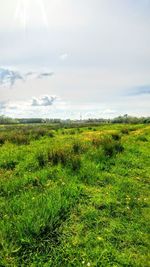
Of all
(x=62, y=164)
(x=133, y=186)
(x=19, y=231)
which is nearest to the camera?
(x=19, y=231)

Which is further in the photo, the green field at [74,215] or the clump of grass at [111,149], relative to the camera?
the clump of grass at [111,149]

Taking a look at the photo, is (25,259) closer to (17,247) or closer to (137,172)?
(17,247)

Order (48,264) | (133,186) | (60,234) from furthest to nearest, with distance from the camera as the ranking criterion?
(133,186), (60,234), (48,264)

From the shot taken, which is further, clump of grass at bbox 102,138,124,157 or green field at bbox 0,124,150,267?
clump of grass at bbox 102,138,124,157

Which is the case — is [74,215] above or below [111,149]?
below

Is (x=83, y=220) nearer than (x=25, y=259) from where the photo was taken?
No

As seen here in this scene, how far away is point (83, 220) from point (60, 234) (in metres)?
0.78

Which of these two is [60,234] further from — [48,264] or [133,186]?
[133,186]

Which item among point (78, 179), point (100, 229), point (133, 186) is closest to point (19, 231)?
point (100, 229)

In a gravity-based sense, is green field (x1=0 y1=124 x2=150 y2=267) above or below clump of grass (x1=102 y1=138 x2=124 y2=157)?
below

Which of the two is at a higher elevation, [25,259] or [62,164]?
[62,164]

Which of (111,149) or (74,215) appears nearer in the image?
(74,215)

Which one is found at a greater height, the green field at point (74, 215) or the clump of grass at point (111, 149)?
the clump of grass at point (111, 149)

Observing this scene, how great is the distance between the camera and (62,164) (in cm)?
997
